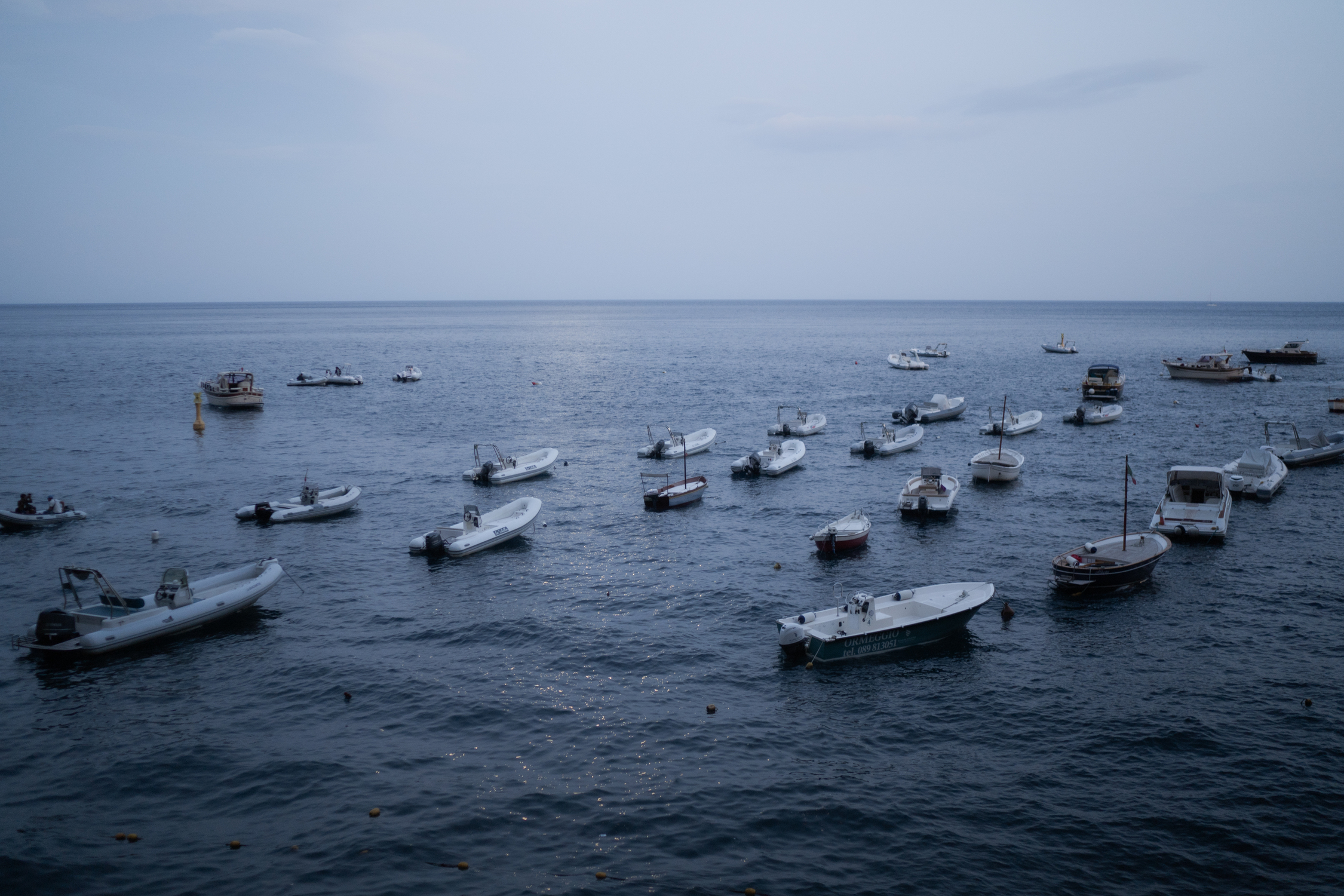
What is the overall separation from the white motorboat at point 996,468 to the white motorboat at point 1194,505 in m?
11.7

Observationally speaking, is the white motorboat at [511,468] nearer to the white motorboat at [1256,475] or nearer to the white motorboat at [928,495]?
the white motorboat at [928,495]

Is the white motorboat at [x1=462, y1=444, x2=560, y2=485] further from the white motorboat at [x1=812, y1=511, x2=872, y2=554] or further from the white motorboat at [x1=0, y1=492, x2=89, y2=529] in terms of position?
the white motorboat at [x1=812, y1=511, x2=872, y2=554]

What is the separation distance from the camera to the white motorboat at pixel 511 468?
55500mm

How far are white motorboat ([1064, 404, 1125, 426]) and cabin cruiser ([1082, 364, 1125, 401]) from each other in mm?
13668

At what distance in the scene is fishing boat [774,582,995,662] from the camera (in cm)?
2794

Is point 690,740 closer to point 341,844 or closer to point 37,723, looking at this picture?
point 341,844

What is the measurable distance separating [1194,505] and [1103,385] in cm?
5698

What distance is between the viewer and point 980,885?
17.5 m

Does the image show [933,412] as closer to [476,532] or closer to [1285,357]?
[476,532]

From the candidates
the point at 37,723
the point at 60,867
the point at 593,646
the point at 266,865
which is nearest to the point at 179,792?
the point at 60,867

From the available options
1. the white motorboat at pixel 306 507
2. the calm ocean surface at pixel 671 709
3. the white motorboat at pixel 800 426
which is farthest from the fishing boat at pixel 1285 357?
the white motorboat at pixel 306 507

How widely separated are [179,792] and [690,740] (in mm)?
13564

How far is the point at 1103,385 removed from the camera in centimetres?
9225

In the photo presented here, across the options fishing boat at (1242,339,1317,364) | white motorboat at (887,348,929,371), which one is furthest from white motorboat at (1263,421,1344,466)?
fishing boat at (1242,339,1317,364)
